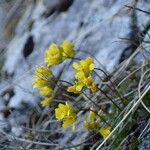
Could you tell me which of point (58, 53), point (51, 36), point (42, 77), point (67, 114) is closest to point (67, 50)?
point (58, 53)

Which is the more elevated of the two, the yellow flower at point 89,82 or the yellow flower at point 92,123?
the yellow flower at point 89,82

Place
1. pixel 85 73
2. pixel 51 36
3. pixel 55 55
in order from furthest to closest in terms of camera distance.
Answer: pixel 51 36
pixel 55 55
pixel 85 73

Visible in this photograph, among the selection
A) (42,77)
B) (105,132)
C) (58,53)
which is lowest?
(105,132)

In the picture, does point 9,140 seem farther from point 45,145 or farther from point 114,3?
point 114,3

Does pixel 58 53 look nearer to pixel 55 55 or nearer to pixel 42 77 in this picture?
pixel 55 55

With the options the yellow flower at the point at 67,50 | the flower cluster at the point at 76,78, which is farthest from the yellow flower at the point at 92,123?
the yellow flower at the point at 67,50

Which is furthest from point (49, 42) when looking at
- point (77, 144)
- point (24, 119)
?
point (77, 144)

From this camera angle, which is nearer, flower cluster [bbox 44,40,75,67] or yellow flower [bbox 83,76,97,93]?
yellow flower [bbox 83,76,97,93]

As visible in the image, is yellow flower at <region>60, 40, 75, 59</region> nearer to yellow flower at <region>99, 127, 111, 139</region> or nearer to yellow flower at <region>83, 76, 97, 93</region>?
yellow flower at <region>83, 76, 97, 93</region>

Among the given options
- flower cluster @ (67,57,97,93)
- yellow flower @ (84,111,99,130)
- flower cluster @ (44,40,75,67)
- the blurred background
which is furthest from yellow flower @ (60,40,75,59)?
the blurred background

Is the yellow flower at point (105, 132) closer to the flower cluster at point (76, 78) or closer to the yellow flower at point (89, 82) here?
the flower cluster at point (76, 78)

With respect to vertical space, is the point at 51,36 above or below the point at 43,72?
above

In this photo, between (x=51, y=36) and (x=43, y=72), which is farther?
(x=51, y=36)
